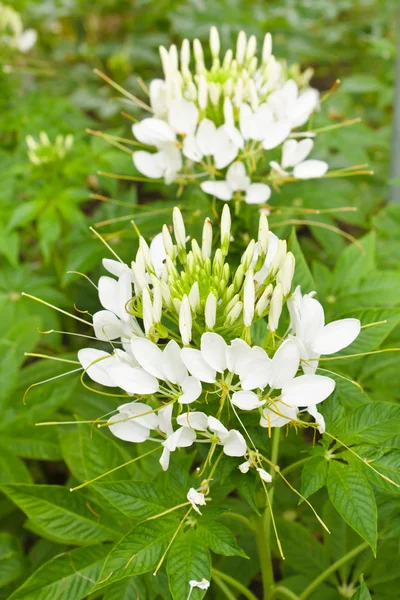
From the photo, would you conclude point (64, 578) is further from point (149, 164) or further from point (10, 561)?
point (149, 164)

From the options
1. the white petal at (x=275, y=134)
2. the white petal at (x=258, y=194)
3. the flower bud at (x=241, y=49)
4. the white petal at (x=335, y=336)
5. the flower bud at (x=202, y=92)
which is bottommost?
the white petal at (x=335, y=336)

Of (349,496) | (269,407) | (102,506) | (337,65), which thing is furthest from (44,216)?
(337,65)

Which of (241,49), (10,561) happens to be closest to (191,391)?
(10,561)

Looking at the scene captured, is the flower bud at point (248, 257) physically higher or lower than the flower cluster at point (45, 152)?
higher

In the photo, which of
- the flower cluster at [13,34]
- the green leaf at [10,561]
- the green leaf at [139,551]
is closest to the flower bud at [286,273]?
the green leaf at [139,551]

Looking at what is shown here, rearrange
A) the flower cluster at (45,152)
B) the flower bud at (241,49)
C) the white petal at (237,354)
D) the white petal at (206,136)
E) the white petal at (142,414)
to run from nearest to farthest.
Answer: the white petal at (237,354) < the white petal at (142,414) < the white petal at (206,136) < the flower bud at (241,49) < the flower cluster at (45,152)

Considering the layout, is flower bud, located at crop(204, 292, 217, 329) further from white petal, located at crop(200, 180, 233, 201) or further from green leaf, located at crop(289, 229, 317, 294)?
white petal, located at crop(200, 180, 233, 201)

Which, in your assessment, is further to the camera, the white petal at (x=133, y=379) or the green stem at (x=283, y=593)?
the green stem at (x=283, y=593)

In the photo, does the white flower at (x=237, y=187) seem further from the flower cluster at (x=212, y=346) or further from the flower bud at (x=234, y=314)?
the flower bud at (x=234, y=314)
